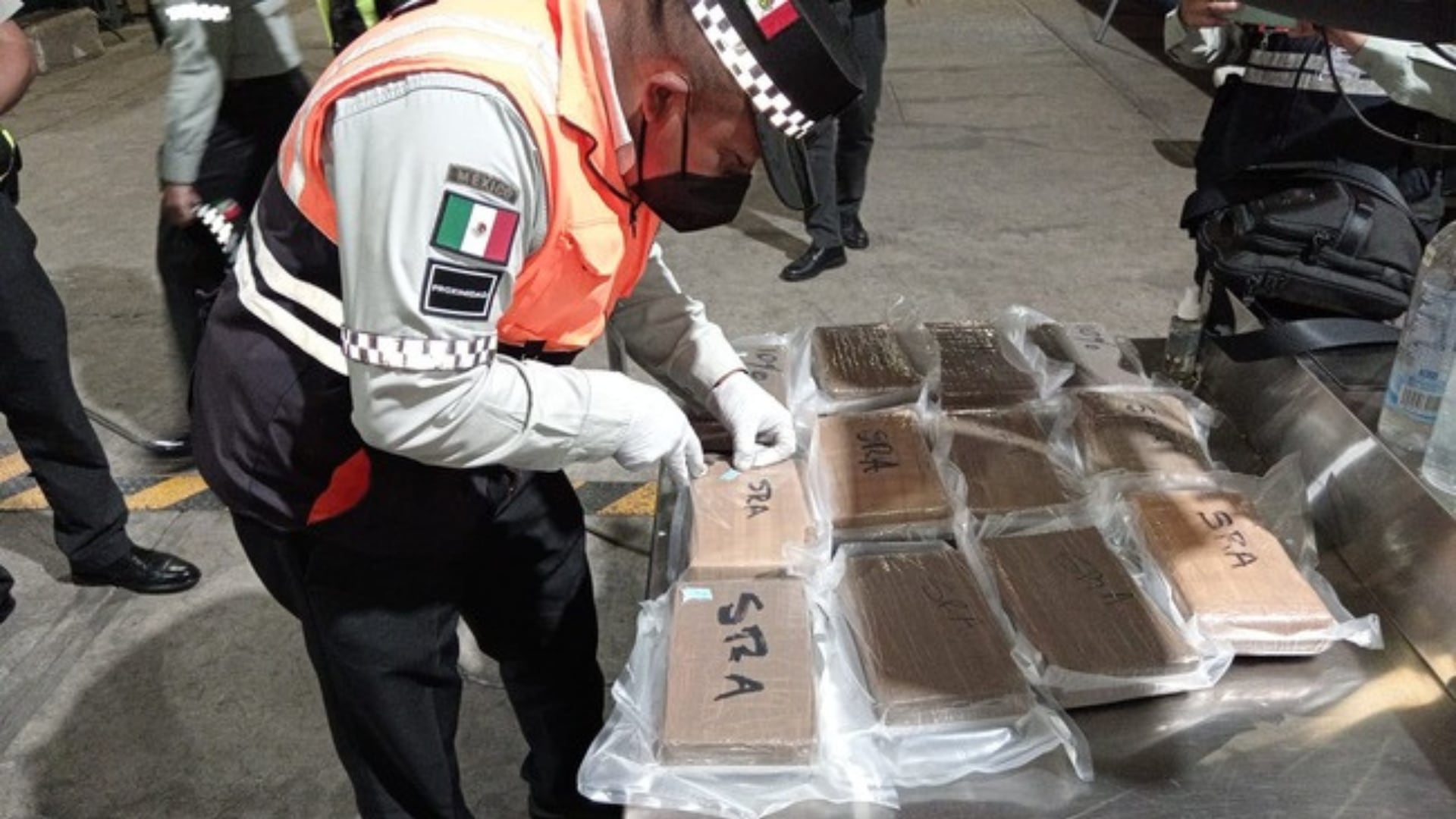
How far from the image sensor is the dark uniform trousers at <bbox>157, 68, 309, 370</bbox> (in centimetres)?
249

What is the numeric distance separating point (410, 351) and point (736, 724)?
0.46 metres

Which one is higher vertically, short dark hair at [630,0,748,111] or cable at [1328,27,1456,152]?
short dark hair at [630,0,748,111]

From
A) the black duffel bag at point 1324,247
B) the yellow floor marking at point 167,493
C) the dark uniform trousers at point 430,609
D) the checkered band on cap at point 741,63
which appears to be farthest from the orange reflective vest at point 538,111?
the yellow floor marking at point 167,493

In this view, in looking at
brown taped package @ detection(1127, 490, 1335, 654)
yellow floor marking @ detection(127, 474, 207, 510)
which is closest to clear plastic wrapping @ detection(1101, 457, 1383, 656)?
brown taped package @ detection(1127, 490, 1335, 654)

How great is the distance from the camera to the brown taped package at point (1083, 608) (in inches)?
41.4

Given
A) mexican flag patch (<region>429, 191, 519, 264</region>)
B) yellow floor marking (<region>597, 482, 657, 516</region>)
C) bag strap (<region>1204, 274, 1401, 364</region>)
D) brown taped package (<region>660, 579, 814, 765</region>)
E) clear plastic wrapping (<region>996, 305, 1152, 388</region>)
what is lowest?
yellow floor marking (<region>597, 482, 657, 516</region>)

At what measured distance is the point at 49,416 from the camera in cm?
219

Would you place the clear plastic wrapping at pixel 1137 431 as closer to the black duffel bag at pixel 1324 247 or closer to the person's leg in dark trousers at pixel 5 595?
the black duffel bag at pixel 1324 247

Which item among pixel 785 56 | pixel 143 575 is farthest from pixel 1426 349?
pixel 143 575

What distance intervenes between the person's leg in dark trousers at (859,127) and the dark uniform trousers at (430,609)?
8.23 feet

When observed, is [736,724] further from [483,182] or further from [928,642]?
[483,182]

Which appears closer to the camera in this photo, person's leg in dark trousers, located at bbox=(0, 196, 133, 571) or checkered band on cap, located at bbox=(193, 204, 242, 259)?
person's leg in dark trousers, located at bbox=(0, 196, 133, 571)

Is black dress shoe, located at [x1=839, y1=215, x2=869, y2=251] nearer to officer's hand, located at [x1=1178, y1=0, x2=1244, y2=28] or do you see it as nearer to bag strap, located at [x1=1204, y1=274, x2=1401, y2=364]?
officer's hand, located at [x1=1178, y1=0, x2=1244, y2=28]

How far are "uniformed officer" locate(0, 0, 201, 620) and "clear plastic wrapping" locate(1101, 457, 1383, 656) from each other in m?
2.05
